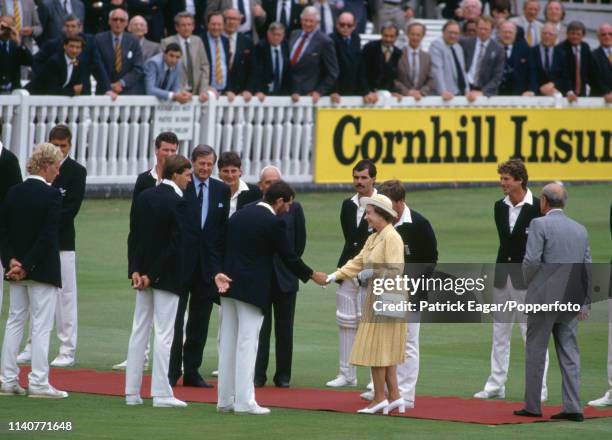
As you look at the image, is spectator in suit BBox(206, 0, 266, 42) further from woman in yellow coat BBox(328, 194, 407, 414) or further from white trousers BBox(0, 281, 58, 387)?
woman in yellow coat BBox(328, 194, 407, 414)

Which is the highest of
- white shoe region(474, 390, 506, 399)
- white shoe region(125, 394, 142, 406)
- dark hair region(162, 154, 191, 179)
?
dark hair region(162, 154, 191, 179)

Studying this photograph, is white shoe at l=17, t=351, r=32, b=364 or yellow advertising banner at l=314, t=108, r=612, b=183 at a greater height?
yellow advertising banner at l=314, t=108, r=612, b=183

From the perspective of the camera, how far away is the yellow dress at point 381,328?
468 inches

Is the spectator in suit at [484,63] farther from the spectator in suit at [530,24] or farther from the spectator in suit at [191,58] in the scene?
the spectator in suit at [191,58]

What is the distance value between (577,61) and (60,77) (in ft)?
33.6

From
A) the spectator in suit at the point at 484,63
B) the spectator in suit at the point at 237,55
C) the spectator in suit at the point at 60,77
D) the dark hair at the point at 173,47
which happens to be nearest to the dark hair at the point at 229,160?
the spectator in suit at the point at 60,77

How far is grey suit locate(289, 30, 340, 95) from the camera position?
25.2 metres

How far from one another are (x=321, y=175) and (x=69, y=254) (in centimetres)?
1162

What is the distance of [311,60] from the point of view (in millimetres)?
25234

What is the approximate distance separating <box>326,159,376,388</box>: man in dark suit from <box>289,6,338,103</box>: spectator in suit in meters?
11.7

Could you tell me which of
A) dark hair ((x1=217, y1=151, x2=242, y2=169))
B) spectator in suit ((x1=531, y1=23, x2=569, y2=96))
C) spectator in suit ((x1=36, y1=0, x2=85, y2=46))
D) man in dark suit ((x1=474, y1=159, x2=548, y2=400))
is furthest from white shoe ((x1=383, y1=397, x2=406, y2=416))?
spectator in suit ((x1=531, y1=23, x2=569, y2=96))

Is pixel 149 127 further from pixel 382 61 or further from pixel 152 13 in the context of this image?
pixel 382 61

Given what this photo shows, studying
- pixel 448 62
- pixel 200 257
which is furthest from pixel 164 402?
pixel 448 62

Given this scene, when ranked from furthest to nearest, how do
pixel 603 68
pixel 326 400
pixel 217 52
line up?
pixel 603 68, pixel 217 52, pixel 326 400
